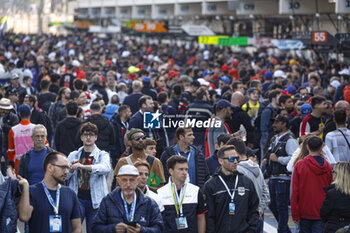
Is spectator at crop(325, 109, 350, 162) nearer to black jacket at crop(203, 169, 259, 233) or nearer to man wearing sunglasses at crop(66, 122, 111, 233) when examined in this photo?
black jacket at crop(203, 169, 259, 233)

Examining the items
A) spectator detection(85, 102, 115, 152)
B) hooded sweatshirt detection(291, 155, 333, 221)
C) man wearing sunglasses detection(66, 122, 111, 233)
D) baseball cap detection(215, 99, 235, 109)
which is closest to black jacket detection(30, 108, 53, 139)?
spectator detection(85, 102, 115, 152)

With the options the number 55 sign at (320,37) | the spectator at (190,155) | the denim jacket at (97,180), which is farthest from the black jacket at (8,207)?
the number 55 sign at (320,37)

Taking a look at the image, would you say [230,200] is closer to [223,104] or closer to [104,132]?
[223,104]

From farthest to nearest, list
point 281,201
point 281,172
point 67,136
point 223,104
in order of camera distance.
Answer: point 223,104 → point 67,136 → point 281,172 → point 281,201

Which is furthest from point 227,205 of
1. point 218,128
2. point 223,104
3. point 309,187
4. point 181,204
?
point 223,104

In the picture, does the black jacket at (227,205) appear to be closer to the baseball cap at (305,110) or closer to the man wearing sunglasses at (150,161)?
the man wearing sunglasses at (150,161)

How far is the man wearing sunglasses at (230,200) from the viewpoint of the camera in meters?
7.82

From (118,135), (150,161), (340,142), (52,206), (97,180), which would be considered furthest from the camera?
(118,135)

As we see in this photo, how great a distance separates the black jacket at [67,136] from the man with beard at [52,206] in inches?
171

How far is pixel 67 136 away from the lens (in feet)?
38.4

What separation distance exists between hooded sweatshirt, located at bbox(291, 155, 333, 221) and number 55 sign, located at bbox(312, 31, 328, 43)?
12159 mm

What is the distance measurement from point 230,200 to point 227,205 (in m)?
0.06

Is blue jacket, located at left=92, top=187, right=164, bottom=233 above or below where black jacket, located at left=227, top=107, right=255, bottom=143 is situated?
below

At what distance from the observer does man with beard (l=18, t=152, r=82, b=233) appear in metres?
7.09
